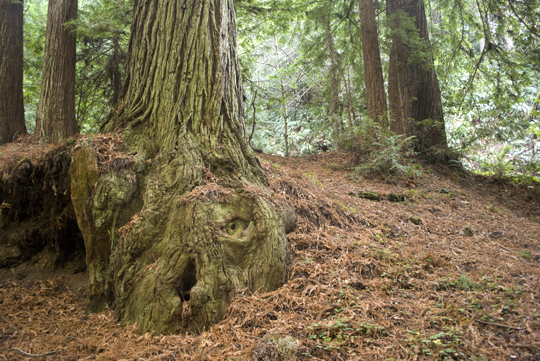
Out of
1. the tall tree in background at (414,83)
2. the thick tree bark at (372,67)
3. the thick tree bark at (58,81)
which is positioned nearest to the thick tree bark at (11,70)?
the thick tree bark at (58,81)

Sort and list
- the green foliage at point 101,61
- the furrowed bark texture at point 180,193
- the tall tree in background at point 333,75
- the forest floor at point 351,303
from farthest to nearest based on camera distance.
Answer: the tall tree in background at point 333,75, the green foliage at point 101,61, the furrowed bark texture at point 180,193, the forest floor at point 351,303

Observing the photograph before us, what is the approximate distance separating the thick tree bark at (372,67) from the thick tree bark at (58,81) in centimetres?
606

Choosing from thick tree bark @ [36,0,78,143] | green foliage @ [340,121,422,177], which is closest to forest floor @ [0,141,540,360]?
green foliage @ [340,121,422,177]

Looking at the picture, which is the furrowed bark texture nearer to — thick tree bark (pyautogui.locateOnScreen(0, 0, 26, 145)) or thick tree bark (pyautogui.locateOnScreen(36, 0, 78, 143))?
thick tree bark (pyautogui.locateOnScreen(36, 0, 78, 143))

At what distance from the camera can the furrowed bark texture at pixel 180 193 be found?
302 cm

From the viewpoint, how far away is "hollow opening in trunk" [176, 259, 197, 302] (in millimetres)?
3031

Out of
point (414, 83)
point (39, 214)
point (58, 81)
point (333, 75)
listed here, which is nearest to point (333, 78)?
point (333, 75)

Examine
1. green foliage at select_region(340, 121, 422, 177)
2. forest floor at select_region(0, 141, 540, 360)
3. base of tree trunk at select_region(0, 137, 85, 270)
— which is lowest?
forest floor at select_region(0, 141, 540, 360)

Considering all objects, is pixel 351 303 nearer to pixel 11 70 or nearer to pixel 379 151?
pixel 379 151

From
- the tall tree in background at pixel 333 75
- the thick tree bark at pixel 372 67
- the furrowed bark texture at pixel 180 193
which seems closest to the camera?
the furrowed bark texture at pixel 180 193

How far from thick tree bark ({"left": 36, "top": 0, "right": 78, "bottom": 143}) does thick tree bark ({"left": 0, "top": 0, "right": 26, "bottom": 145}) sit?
1117 mm

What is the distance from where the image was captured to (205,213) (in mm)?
3186

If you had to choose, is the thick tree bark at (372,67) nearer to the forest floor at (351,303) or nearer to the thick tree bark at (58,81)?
the forest floor at (351,303)

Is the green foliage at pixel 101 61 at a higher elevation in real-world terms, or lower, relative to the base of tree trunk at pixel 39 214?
higher
